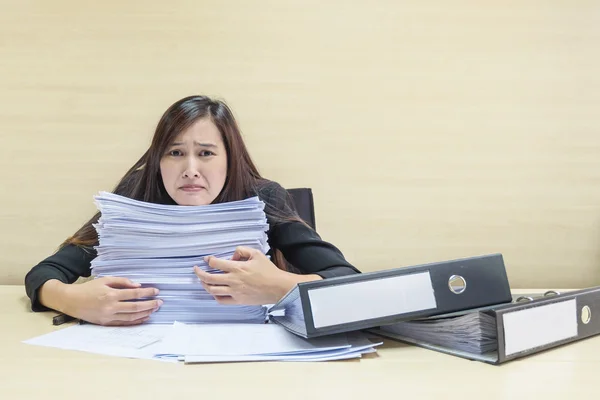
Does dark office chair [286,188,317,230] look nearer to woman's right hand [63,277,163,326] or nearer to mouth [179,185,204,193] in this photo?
mouth [179,185,204,193]

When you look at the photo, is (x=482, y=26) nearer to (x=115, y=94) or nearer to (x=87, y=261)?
(x=115, y=94)

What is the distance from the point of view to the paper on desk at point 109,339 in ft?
2.36

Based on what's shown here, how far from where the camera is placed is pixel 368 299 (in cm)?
67

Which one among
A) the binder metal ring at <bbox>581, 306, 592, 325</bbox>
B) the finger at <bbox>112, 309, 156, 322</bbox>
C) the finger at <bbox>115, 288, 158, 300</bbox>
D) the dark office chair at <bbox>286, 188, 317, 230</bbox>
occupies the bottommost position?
the finger at <bbox>112, 309, 156, 322</bbox>

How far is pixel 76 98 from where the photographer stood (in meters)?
1.52

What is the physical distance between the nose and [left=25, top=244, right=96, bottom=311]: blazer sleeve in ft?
1.00

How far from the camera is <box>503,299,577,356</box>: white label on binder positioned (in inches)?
25.8

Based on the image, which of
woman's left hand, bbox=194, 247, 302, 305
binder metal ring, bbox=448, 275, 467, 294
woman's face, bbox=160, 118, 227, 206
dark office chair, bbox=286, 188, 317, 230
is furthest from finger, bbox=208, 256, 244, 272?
dark office chair, bbox=286, 188, 317, 230

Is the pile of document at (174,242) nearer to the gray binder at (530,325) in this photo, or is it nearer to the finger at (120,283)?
the finger at (120,283)

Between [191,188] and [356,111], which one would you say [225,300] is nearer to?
[191,188]

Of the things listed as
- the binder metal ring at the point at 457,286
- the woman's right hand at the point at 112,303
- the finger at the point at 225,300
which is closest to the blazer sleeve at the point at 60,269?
the woman's right hand at the point at 112,303

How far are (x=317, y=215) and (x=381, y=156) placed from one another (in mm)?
→ 263

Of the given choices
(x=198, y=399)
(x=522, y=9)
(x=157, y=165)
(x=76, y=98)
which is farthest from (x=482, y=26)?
(x=198, y=399)

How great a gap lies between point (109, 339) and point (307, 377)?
13.4 inches
